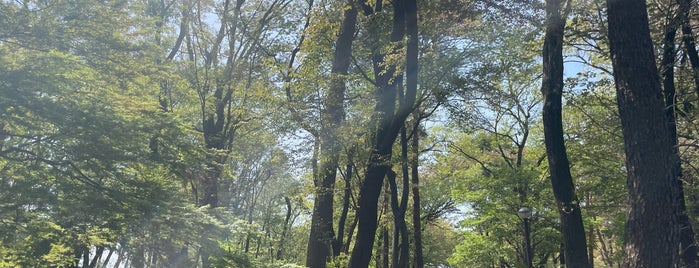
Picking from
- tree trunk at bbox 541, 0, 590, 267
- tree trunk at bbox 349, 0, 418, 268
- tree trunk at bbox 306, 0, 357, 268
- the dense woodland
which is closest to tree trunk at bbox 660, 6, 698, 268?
the dense woodland

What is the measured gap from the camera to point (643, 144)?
5.82m

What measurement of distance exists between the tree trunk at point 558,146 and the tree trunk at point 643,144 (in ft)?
6.06

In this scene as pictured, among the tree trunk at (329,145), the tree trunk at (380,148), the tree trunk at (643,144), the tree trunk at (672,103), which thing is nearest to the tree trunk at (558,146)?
the tree trunk at (643,144)

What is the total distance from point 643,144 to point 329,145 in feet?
19.9

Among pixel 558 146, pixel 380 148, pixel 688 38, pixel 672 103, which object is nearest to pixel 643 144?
pixel 558 146

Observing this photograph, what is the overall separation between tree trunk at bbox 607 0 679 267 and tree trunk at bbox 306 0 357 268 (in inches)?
214

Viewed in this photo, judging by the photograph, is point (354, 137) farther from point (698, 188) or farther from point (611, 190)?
point (611, 190)

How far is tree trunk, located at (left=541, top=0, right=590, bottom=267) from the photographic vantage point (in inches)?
301

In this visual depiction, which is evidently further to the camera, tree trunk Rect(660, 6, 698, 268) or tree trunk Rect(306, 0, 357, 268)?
tree trunk Rect(306, 0, 357, 268)

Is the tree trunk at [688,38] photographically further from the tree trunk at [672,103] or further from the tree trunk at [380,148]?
the tree trunk at [380,148]

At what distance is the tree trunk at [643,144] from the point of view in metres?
5.43

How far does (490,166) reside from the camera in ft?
70.2

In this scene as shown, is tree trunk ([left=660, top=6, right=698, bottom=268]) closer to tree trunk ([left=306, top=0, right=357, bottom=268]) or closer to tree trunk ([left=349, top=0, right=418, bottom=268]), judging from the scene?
tree trunk ([left=349, top=0, right=418, bottom=268])

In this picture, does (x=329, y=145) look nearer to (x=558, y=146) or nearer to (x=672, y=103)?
(x=558, y=146)
